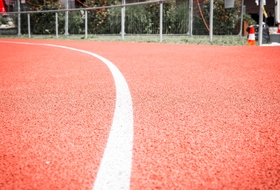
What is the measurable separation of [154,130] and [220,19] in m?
12.4

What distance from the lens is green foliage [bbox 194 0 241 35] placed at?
1392cm

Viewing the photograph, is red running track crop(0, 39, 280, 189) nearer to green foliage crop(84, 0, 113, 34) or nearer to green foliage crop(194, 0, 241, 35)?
green foliage crop(194, 0, 241, 35)

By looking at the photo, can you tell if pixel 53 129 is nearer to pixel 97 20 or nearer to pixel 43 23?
pixel 97 20

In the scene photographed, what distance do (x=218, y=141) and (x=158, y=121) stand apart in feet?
1.67

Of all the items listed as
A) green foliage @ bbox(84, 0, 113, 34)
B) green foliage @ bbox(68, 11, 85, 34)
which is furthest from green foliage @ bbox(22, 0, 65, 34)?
green foliage @ bbox(84, 0, 113, 34)

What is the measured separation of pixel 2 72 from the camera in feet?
17.0

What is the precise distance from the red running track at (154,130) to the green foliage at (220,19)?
981 centimetres

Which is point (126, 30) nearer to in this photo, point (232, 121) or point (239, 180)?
point (232, 121)

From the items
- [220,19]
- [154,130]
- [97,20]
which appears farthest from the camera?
[97,20]

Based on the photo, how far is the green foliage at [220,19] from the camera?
13.9 m

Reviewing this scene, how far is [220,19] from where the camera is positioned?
13.9 metres

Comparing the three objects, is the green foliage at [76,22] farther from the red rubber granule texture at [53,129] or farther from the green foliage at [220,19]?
the red rubber granule texture at [53,129]

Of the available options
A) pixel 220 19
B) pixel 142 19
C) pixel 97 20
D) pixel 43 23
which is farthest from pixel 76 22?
pixel 220 19

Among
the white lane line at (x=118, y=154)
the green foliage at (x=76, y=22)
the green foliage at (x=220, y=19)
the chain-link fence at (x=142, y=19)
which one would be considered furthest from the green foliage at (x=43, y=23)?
the white lane line at (x=118, y=154)
